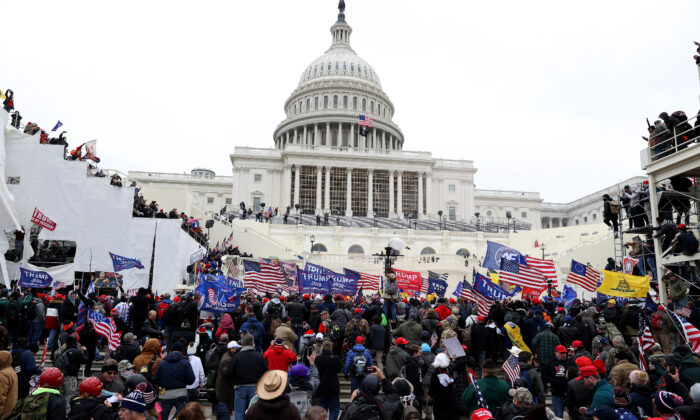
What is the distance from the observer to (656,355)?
27.2 ft

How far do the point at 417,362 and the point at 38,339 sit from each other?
1126 centimetres

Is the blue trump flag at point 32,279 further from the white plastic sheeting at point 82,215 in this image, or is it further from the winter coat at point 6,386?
the winter coat at point 6,386

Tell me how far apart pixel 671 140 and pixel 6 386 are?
18417 millimetres

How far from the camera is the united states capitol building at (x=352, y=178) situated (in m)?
74.5

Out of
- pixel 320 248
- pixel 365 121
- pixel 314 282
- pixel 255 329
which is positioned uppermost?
pixel 365 121

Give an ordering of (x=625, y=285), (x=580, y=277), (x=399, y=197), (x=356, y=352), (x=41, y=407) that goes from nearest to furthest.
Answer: (x=41, y=407), (x=356, y=352), (x=625, y=285), (x=580, y=277), (x=399, y=197)

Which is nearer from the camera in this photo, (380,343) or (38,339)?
(380,343)

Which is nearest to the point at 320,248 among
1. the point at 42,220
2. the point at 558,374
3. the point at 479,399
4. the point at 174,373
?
the point at 42,220

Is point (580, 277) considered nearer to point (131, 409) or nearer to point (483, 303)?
point (483, 303)

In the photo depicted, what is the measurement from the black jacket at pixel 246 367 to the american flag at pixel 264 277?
29.4 ft

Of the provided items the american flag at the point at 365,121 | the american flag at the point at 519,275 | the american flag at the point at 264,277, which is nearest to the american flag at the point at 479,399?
the american flag at the point at 519,275

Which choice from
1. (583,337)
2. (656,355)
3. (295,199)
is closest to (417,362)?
(656,355)

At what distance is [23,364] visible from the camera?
27.3ft

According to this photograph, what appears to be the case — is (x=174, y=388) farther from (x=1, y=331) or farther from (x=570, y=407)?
(x=570, y=407)
